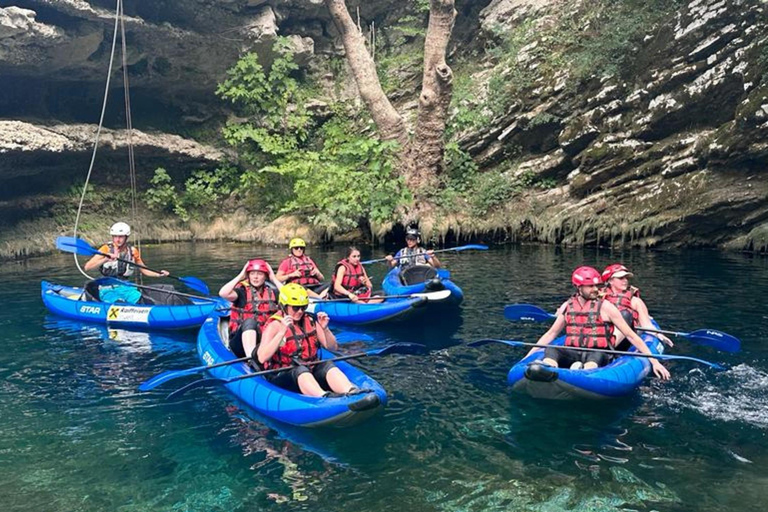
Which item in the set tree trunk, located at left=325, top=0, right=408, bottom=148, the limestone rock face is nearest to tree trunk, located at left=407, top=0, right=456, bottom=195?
tree trunk, located at left=325, top=0, right=408, bottom=148

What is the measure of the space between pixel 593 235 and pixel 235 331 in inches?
473

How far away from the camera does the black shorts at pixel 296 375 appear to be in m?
6.16

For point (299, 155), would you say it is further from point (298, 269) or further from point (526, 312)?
point (526, 312)

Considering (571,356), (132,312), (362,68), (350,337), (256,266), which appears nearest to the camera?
(571,356)

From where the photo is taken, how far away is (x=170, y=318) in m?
9.82

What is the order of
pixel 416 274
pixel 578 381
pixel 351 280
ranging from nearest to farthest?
pixel 578 381 < pixel 351 280 < pixel 416 274

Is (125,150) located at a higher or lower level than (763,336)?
higher

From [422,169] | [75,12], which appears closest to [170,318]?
[75,12]

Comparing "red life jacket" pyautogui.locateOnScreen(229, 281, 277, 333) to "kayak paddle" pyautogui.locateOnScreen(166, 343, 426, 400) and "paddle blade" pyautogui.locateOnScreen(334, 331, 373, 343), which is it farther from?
"paddle blade" pyautogui.locateOnScreen(334, 331, 373, 343)

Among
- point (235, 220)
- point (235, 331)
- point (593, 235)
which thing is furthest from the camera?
point (235, 220)

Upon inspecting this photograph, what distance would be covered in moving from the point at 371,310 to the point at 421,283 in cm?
128

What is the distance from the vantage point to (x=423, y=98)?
18.4 metres

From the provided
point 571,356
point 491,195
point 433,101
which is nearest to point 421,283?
point 571,356

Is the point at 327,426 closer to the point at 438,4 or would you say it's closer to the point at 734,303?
the point at 734,303
